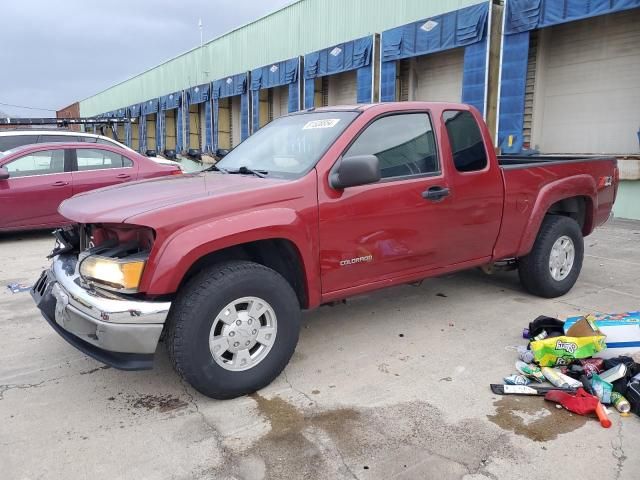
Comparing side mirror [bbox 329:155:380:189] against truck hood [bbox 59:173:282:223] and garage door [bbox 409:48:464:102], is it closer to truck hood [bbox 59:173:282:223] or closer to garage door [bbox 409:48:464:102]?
truck hood [bbox 59:173:282:223]

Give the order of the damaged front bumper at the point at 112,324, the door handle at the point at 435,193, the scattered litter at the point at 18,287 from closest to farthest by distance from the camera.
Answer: the damaged front bumper at the point at 112,324 → the door handle at the point at 435,193 → the scattered litter at the point at 18,287

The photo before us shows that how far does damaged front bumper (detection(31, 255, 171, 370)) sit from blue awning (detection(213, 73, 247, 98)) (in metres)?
23.0

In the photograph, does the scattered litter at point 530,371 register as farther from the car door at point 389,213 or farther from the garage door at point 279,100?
the garage door at point 279,100

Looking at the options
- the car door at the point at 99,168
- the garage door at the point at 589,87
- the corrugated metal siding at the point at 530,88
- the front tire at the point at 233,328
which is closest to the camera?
the front tire at the point at 233,328

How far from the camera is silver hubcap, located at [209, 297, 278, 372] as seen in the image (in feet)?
10.1

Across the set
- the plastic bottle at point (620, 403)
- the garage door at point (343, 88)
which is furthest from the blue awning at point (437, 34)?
the plastic bottle at point (620, 403)

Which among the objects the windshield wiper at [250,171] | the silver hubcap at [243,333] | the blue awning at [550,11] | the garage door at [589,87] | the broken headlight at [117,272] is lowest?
the silver hubcap at [243,333]

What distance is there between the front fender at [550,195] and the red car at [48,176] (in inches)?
242

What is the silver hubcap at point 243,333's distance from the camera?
10.1 ft

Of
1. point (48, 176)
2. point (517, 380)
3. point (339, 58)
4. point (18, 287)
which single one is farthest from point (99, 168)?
point (339, 58)

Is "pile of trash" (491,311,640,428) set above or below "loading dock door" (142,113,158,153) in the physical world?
below

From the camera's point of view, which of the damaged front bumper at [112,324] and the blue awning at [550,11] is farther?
the blue awning at [550,11]

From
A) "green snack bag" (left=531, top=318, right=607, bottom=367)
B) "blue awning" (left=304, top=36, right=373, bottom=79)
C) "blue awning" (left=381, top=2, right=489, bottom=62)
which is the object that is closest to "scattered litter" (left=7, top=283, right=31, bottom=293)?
"green snack bag" (left=531, top=318, right=607, bottom=367)

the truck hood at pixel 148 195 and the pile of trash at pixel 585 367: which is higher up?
the truck hood at pixel 148 195
